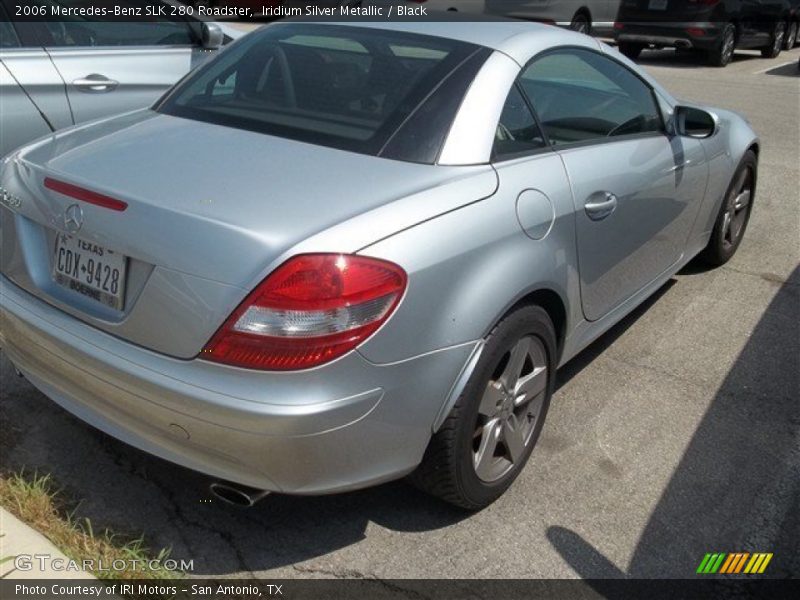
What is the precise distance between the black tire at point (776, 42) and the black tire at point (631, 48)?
8.08 ft

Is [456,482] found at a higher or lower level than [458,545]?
higher

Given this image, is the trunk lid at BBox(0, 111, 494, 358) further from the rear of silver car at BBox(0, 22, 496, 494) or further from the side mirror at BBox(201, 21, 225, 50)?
the side mirror at BBox(201, 21, 225, 50)

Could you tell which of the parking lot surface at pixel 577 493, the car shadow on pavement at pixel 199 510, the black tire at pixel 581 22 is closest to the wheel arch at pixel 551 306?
the parking lot surface at pixel 577 493

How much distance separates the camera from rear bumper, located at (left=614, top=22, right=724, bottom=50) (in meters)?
14.6

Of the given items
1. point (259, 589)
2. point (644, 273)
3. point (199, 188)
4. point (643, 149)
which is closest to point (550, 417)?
point (644, 273)

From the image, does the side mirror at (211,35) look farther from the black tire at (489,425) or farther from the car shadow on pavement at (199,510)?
the black tire at (489,425)

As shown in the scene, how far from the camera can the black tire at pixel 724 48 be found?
14859 millimetres

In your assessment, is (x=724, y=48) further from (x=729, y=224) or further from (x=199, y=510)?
(x=199, y=510)

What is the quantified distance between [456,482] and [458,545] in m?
0.24

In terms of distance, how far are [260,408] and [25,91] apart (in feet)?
10.7

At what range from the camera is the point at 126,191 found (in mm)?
2582

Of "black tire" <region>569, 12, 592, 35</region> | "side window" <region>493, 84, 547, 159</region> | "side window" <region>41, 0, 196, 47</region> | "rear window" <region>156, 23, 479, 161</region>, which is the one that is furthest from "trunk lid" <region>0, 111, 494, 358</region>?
"black tire" <region>569, 12, 592, 35</region>

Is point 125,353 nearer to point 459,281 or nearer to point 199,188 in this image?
point 199,188

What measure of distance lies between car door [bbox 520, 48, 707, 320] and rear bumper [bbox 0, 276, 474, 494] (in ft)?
3.14
